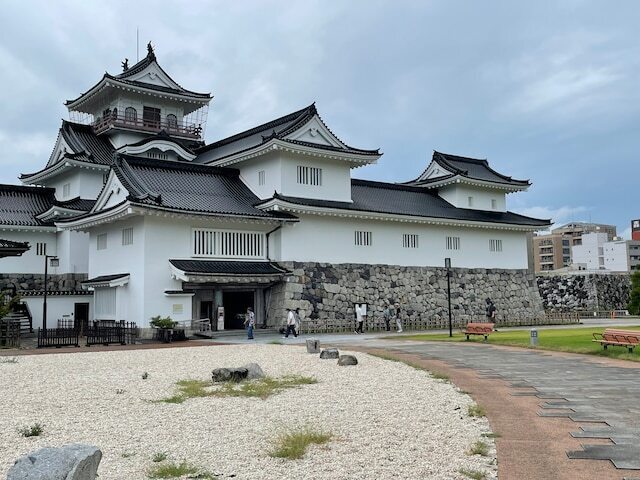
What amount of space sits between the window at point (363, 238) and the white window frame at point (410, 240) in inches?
109

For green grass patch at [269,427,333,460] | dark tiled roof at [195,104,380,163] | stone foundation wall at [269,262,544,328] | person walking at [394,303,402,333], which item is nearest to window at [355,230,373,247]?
stone foundation wall at [269,262,544,328]

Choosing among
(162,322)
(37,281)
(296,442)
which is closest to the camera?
(296,442)

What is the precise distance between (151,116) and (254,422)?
40.6 meters

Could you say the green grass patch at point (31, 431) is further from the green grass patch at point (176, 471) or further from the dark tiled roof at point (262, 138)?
the dark tiled roof at point (262, 138)

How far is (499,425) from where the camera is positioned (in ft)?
31.9

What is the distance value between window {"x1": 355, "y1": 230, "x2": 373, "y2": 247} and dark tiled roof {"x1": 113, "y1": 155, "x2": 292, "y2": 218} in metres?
5.65

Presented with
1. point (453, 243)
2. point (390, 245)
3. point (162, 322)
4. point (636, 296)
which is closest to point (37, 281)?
point (162, 322)

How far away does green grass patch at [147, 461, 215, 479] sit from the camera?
24.2 ft

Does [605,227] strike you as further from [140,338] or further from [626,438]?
[626,438]

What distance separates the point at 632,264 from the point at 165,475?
122 metres

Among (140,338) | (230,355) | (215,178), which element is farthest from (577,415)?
(215,178)

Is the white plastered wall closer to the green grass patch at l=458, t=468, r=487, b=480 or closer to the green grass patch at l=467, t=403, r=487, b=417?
the green grass patch at l=467, t=403, r=487, b=417

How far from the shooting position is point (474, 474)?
7160 millimetres

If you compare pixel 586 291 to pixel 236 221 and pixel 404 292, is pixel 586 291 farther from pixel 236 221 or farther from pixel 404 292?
pixel 236 221
